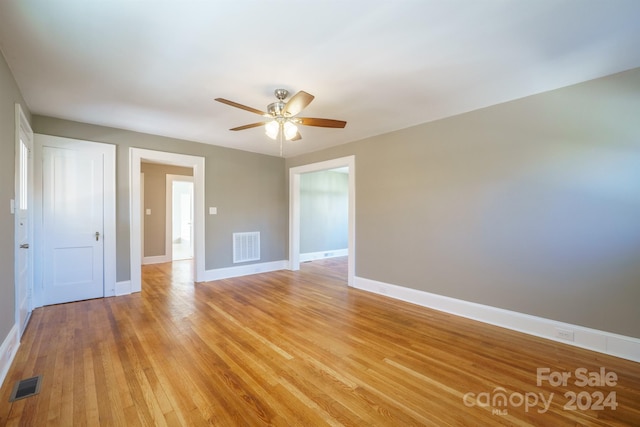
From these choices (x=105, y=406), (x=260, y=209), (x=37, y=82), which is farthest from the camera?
(x=260, y=209)

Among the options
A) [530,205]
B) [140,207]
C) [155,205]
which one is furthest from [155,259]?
[530,205]

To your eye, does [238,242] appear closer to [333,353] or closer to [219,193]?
[219,193]

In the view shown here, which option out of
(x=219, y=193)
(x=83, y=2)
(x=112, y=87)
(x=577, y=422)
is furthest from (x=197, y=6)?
(x=219, y=193)


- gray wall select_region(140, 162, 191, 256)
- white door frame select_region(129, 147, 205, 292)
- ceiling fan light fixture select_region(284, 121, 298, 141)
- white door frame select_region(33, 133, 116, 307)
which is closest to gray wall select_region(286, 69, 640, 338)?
ceiling fan light fixture select_region(284, 121, 298, 141)

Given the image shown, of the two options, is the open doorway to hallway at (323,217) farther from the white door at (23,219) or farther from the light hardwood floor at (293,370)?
the white door at (23,219)

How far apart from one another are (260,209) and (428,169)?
3411mm

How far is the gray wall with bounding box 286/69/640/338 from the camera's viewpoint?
2357mm

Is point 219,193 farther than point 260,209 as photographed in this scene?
No

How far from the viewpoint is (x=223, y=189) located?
5.11m

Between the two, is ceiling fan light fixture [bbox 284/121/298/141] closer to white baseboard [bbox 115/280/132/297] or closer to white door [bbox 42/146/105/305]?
white door [bbox 42/146/105/305]

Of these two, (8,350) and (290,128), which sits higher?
(290,128)

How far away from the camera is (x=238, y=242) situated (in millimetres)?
5305

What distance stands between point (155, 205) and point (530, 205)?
289 inches

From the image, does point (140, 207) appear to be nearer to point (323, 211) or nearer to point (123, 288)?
point (123, 288)
